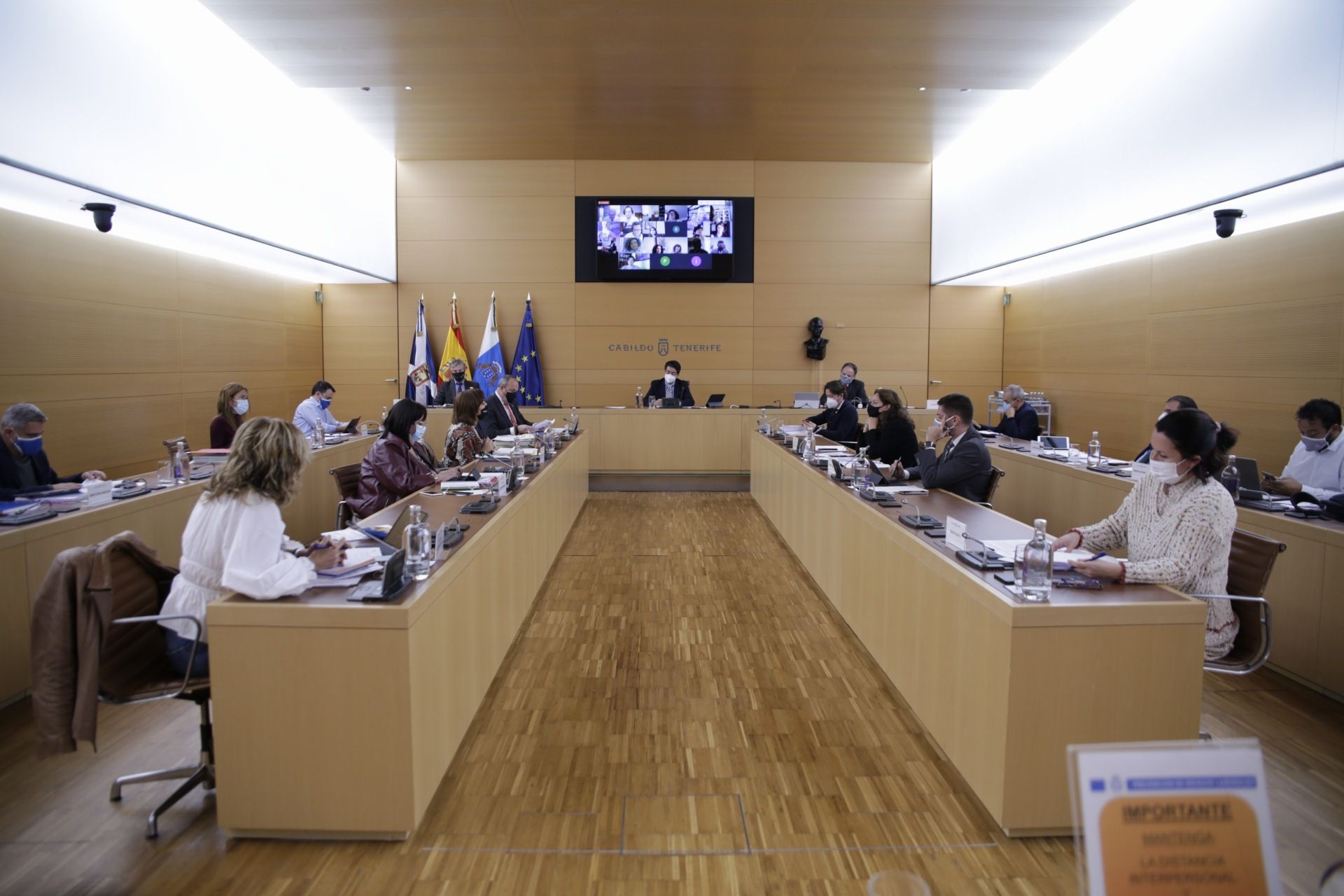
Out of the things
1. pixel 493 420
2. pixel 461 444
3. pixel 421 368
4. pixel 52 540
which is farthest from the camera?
pixel 421 368

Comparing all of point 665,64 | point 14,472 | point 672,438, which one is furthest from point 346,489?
point 672,438

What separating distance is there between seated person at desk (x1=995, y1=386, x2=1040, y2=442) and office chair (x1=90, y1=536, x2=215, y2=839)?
7086 mm

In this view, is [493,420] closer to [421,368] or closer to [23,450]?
[421,368]

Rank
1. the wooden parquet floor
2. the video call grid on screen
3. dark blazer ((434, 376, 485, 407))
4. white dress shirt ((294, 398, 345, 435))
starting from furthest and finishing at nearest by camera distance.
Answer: the video call grid on screen
dark blazer ((434, 376, 485, 407))
white dress shirt ((294, 398, 345, 435))
the wooden parquet floor

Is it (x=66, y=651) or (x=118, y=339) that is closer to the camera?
(x=66, y=651)

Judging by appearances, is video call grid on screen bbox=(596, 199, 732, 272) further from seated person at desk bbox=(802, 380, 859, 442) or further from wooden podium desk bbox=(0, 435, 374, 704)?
wooden podium desk bbox=(0, 435, 374, 704)

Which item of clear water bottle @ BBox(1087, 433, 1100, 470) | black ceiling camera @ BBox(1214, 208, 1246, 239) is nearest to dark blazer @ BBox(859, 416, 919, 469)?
clear water bottle @ BBox(1087, 433, 1100, 470)

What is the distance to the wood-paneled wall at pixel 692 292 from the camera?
32.9 feet

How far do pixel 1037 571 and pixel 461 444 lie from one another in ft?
14.5

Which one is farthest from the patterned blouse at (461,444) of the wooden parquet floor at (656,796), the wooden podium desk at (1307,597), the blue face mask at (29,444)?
the wooden podium desk at (1307,597)

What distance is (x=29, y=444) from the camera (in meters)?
4.33

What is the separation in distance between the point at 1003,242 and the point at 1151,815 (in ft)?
28.2

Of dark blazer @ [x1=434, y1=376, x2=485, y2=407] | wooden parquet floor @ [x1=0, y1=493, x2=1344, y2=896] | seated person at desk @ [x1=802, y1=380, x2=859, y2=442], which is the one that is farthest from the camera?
dark blazer @ [x1=434, y1=376, x2=485, y2=407]

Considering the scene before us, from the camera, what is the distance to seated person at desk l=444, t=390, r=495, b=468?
19.0ft
